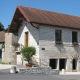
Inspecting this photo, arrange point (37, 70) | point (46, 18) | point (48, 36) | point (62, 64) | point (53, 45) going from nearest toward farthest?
1. point (37, 70)
2. point (48, 36)
3. point (53, 45)
4. point (46, 18)
5. point (62, 64)

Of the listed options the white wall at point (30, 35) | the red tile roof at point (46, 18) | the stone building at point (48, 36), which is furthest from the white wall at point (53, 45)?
the red tile roof at point (46, 18)

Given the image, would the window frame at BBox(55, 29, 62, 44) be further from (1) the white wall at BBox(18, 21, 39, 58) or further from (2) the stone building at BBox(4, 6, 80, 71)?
(1) the white wall at BBox(18, 21, 39, 58)

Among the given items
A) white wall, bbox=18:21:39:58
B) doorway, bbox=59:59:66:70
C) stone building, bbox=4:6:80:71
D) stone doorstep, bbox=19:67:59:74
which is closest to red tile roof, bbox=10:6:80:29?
stone building, bbox=4:6:80:71

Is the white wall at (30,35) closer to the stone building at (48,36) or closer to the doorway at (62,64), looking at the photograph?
the stone building at (48,36)

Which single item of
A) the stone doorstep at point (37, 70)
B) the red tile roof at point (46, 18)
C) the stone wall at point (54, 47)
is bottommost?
the stone doorstep at point (37, 70)

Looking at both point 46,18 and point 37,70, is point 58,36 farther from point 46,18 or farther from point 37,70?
point 37,70

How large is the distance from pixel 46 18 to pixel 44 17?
0.27 m

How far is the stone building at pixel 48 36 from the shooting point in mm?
22406

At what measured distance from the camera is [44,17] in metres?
23.8

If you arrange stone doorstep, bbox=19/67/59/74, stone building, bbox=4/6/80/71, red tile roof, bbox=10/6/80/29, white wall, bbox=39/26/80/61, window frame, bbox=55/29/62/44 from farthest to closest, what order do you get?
1. window frame, bbox=55/29/62/44
2. white wall, bbox=39/26/80/61
3. stone building, bbox=4/6/80/71
4. red tile roof, bbox=10/6/80/29
5. stone doorstep, bbox=19/67/59/74

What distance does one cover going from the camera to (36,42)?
74.2ft

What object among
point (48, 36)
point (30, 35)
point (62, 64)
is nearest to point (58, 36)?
point (48, 36)

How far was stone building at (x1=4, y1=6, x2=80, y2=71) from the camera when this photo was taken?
22.4 metres

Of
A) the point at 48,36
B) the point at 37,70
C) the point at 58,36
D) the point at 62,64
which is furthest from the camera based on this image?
the point at 62,64
